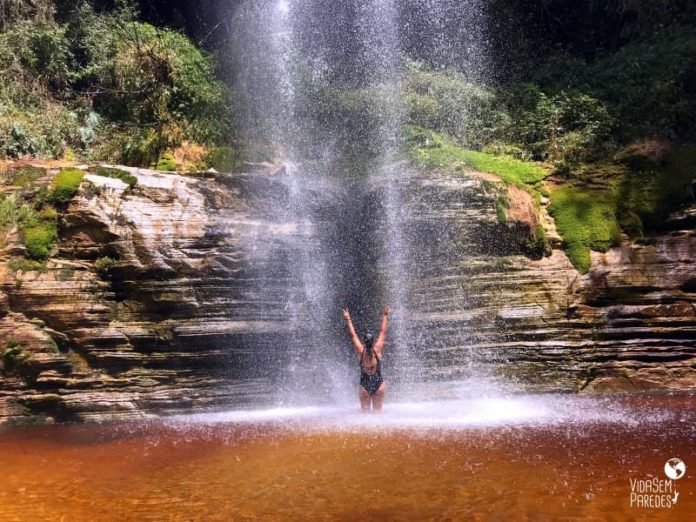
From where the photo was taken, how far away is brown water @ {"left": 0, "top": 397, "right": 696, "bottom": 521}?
14.5 feet

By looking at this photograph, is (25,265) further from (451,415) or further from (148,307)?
(451,415)

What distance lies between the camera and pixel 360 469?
5367 mm

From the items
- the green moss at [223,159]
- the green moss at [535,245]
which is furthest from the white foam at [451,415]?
the green moss at [223,159]

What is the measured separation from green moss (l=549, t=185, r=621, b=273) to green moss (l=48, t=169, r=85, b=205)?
9479mm

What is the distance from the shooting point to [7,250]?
9867mm

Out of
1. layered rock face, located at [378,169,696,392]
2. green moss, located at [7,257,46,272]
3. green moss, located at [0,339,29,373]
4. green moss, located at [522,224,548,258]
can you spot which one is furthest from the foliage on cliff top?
green moss, located at [522,224,548,258]

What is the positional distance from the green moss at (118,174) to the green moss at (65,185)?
32 cm

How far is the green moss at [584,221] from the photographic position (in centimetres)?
1096

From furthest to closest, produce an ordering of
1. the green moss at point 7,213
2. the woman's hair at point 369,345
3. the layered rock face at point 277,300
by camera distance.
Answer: the green moss at point 7,213, the layered rock face at point 277,300, the woman's hair at point 369,345

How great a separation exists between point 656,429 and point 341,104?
11.8 m

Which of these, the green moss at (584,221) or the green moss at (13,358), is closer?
the green moss at (13,358)

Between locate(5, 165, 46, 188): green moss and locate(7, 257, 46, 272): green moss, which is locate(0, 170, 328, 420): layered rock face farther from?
locate(5, 165, 46, 188): green moss

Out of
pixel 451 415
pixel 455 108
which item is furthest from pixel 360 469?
pixel 455 108

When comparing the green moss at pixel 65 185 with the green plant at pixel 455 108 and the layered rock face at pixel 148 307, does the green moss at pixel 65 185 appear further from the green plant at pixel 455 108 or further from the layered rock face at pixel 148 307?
the green plant at pixel 455 108
